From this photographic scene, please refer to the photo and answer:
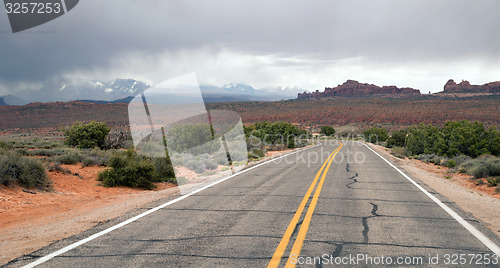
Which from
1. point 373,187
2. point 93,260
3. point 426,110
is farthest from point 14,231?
point 426,110

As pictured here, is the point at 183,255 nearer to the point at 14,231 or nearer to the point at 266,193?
the point at 14,231

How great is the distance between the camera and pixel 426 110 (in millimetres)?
89812

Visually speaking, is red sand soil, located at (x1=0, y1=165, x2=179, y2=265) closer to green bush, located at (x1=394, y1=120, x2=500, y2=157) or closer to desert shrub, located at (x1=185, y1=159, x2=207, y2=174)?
desert shrub, located at (x1=185, y1=159, x2=207, y2=174)

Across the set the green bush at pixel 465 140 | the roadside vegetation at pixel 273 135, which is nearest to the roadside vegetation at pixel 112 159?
the roadside vegetation at pixel 273 135

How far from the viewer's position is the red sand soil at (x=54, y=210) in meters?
5.66

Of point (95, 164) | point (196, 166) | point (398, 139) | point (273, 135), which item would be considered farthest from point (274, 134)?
point (95, 164)

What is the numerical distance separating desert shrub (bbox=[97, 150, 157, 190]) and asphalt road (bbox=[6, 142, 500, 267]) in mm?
3833

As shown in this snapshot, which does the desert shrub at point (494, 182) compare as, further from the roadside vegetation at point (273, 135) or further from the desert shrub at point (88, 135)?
the roadside vegetation at point (273, 135)

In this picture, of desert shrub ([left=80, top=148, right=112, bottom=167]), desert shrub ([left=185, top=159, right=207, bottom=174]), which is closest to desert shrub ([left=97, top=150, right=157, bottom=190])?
desert shrub ([left=185, top=159, right=207, bottom=174])

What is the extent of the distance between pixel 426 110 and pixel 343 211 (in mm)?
94497

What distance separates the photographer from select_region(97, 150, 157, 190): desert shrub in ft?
39.5

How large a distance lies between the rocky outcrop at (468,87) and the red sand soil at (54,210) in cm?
17319

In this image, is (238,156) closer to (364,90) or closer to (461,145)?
(461,145)

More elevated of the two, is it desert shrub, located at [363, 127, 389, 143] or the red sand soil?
the red sand soil
